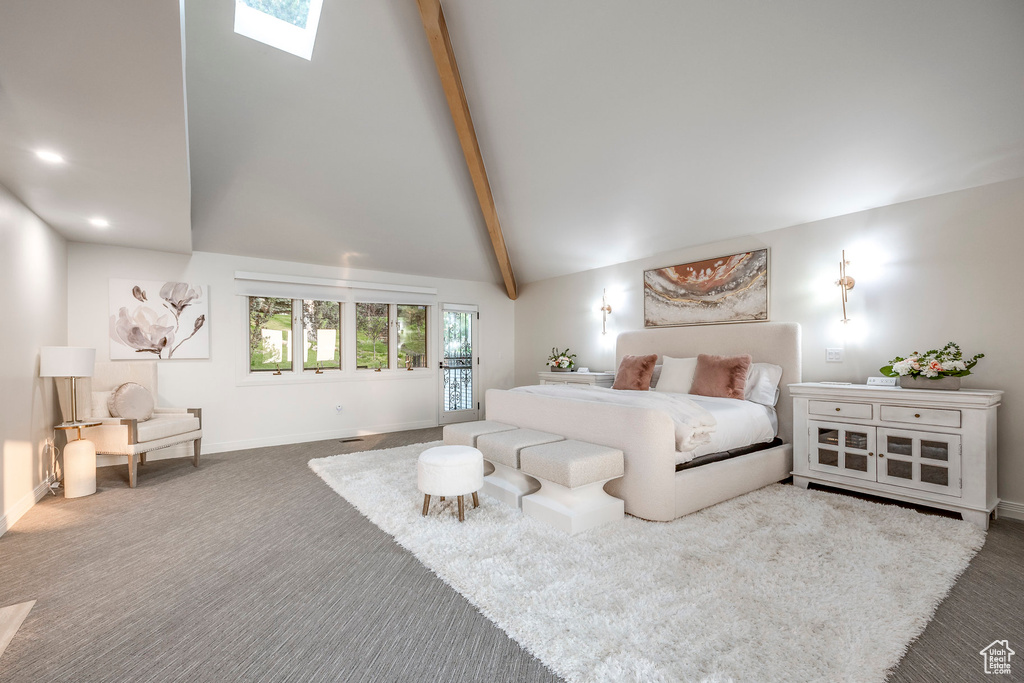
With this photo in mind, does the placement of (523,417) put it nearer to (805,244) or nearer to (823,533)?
(823,533)

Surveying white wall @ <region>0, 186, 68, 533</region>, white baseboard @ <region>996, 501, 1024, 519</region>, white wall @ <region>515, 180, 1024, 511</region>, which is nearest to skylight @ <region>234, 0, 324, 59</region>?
white wall @ <region>0, 186, 68, 533</region>

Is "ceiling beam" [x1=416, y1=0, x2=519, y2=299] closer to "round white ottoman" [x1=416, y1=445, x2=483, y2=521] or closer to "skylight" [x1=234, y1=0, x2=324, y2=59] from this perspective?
"skylight" [x1=234, y1=0, x2=324, y2=59]

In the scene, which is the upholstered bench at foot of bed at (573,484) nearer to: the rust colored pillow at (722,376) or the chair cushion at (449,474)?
the chair cushion at (449,474)

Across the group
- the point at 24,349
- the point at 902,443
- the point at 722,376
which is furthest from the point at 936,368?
the point at 24,349

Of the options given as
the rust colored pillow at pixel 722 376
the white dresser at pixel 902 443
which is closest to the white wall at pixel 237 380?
the rust colored pillow at pixel 722 376

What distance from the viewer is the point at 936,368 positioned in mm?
2996

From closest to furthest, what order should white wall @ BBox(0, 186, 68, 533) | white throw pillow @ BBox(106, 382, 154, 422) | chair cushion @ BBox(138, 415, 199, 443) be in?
white wall @ BBox(0, 186, 68, 533) < chair cushion @ BBox(138, 415, 199, 443) < white throw pillow @ BBox(106, 382, 154, 422)

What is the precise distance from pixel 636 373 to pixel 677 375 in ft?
1.38

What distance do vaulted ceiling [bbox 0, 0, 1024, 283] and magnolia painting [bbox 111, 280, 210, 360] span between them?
525 mm

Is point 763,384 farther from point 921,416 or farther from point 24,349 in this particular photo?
point 24,349

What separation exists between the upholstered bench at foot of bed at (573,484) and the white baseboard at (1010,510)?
2.52m

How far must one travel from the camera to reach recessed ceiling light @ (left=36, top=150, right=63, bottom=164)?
98.6 inches

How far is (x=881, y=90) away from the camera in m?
2.87

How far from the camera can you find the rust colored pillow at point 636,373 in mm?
4747
